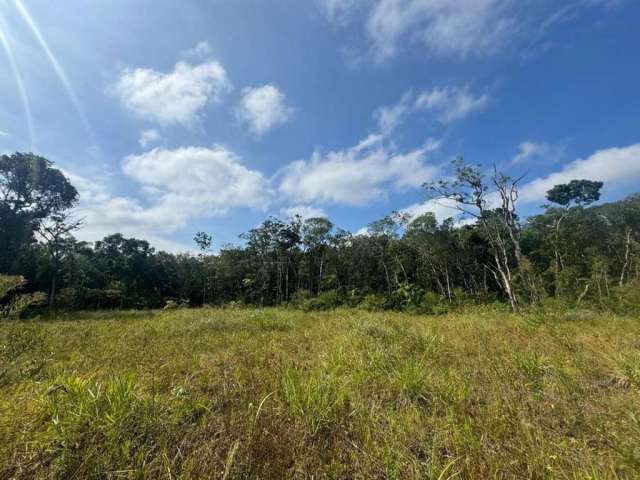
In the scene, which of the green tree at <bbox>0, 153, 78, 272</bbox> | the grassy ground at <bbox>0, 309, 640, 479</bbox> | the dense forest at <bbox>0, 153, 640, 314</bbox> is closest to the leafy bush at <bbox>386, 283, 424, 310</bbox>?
the dense forest at <bbox>0, 153, 640, 314</bbox>

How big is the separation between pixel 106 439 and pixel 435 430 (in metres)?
2.42

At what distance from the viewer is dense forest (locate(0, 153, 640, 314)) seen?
16141 mm

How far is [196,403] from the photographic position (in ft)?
8.22

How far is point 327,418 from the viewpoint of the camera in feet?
7.61

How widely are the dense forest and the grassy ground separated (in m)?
11.5

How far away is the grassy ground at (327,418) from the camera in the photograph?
67.4 inches

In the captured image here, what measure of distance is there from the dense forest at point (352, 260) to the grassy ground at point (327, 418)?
11.5 metres

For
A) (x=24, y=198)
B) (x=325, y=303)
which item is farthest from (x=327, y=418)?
(x=24, y=198)

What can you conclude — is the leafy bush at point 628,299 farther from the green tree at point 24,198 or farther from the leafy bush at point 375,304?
the green tree at point 24,198

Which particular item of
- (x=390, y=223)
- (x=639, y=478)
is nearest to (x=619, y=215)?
(x=390, y=223)

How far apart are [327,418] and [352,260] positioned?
1436 inches

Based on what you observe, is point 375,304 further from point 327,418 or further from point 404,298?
point 327,418

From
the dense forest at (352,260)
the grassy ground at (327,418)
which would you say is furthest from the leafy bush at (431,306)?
the grassy ground at (327,418)

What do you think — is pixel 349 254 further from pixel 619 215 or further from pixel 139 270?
pixel 619 215
